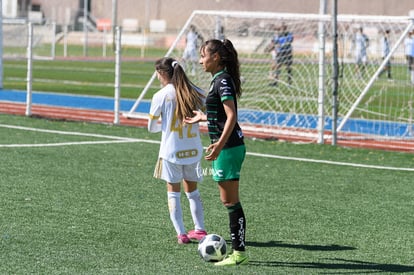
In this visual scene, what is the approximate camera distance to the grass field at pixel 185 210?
7.71 meters

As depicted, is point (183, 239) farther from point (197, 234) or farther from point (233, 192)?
point (233, 192)

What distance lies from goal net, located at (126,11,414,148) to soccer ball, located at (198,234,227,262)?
8.90 meters

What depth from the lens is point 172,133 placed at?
331 inches

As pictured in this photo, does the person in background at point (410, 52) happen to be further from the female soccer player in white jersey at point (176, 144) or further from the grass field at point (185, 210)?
the female soccer player in white jersey at point (176, 144)

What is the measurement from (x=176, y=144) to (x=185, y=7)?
2078 inches

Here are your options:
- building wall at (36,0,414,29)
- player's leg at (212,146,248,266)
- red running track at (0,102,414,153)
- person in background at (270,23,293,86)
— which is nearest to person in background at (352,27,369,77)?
person in background at (270,23,293,86)

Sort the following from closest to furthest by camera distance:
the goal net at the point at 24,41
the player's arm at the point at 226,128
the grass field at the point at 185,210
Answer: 1. the player's arm at the point at 226,128
2. the grass field at the point at 185,210
3. the goal net at the point at 24,41

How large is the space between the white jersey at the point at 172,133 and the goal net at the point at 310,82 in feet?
26.8

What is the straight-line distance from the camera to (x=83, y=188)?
11.0m

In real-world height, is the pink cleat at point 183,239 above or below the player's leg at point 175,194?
below

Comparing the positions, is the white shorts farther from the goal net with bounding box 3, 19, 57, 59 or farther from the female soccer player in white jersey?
the goal net with bounding box 3, 19, 57, 59

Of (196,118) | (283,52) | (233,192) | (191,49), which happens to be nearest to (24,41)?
(191,49)

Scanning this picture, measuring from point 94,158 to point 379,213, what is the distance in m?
4.77

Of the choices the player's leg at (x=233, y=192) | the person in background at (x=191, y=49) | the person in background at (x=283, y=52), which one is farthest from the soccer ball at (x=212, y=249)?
the person in background at (x=191, y=49)
